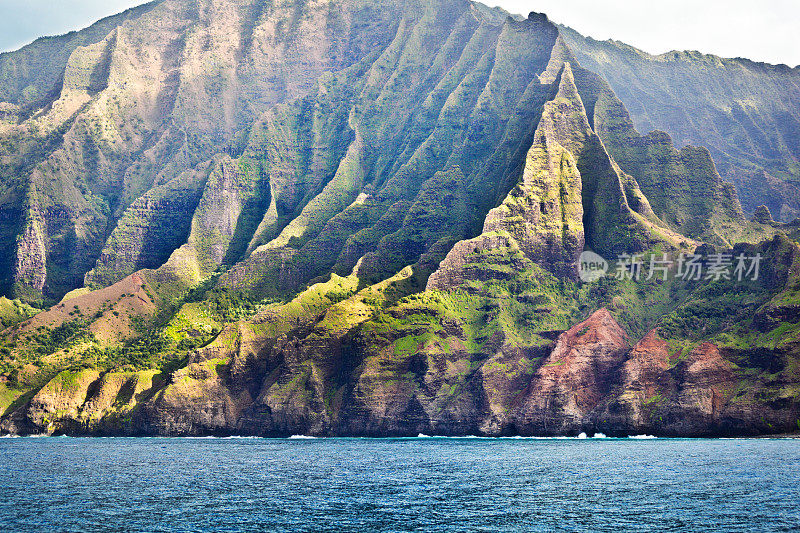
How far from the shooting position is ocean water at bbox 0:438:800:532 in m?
110

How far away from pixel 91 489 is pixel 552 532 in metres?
74.3

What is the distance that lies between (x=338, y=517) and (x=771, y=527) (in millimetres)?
52040

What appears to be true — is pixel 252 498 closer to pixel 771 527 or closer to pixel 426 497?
pixel 426 497

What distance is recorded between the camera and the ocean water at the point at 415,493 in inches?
4341

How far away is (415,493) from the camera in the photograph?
445 feet

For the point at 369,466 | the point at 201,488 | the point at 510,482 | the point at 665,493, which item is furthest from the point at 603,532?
the point at 369,466

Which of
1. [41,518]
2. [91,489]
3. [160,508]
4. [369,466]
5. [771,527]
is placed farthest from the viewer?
[369,466]

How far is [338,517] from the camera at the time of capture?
115188 mm

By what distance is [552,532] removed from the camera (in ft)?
345

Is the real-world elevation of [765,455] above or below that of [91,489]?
above

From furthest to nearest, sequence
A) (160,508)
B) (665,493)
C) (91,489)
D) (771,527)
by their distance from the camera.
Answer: (91,489)
(665,493)
(160,508)
(771,527)

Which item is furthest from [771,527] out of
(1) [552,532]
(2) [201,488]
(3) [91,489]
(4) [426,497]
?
(3) [91,489]

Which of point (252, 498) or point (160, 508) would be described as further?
point (252, 498)

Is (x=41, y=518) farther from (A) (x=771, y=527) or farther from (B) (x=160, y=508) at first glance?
(A) (x=771, y=527)
